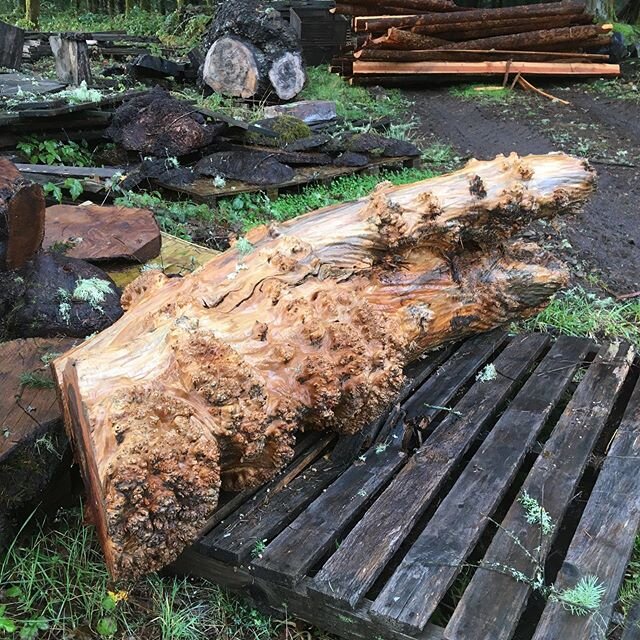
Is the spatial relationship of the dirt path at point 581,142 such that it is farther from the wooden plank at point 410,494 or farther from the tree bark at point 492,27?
the wooden plank at point 410,494

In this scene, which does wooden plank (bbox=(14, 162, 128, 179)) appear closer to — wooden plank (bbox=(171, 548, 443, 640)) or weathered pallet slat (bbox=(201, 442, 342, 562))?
weathered pallet slat (bbox=(201, 442, 342, 562))

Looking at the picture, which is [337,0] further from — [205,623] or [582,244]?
[205,623]

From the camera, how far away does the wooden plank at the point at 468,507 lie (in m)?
1.90

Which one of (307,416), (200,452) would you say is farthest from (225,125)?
(200,452)

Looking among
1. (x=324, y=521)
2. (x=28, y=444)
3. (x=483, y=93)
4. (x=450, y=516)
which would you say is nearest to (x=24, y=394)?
(x=28, y=444)

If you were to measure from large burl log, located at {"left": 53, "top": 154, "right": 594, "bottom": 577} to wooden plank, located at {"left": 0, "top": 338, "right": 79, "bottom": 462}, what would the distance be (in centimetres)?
13

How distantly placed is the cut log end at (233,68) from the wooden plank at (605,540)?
24.4 feet

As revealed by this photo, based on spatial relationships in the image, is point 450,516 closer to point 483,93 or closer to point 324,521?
point 324,521

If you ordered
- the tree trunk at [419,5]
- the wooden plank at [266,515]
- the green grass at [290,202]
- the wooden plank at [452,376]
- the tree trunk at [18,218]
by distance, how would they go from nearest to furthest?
1. the wooden plank at [266,515]
2. the tree trunk at [18,218]
3. the wooden plank at [452,376]
4. the green grass at [290,202]
5. the tree trunk at [419,5]

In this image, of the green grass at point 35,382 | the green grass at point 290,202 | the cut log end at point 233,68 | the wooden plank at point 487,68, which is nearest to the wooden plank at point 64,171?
the green grass at point 290,202

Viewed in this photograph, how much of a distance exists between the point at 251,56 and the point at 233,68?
0.28 m

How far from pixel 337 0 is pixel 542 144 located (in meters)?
6.07

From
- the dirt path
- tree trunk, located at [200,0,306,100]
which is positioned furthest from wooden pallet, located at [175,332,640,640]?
tree trunk, located at [200,0,306,100]

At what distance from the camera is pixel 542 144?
7.41 metres
